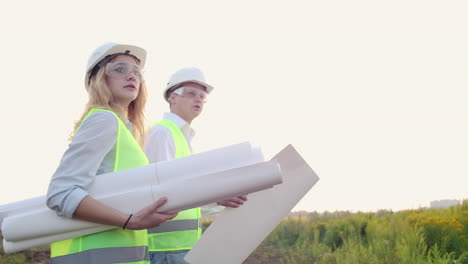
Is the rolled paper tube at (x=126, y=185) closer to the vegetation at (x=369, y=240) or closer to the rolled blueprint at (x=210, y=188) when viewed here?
the rolled blueprint at (x=210, y=188)

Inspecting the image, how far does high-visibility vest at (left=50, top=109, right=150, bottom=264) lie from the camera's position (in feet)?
7.91

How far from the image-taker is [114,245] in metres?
2.44

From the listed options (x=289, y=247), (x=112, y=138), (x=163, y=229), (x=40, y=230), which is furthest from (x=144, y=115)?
(x=289, y=247)

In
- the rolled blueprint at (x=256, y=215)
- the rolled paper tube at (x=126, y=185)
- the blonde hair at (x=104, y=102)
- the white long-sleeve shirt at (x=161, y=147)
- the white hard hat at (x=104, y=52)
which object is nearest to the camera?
the rolled paper tube at (x=126, y=185)

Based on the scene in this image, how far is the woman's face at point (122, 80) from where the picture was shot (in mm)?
2697

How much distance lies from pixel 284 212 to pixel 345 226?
6.10 metres

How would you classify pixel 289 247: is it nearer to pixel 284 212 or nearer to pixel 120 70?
pixel 284 212

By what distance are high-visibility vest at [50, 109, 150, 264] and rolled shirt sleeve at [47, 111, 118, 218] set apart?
71 millimetres

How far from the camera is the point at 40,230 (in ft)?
8.13

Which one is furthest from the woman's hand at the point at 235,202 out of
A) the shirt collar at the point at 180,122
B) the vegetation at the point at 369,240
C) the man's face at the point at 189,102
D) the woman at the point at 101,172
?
the vegetation at the point at 369,240

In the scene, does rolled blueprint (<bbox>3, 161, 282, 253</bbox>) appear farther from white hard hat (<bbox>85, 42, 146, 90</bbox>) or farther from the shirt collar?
the shirt collar

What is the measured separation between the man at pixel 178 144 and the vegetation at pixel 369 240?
310cm

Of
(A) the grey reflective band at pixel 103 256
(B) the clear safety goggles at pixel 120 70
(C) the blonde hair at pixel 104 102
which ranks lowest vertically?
(A) the grey reflective band at pixel 103 256

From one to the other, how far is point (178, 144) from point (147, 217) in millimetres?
1858
